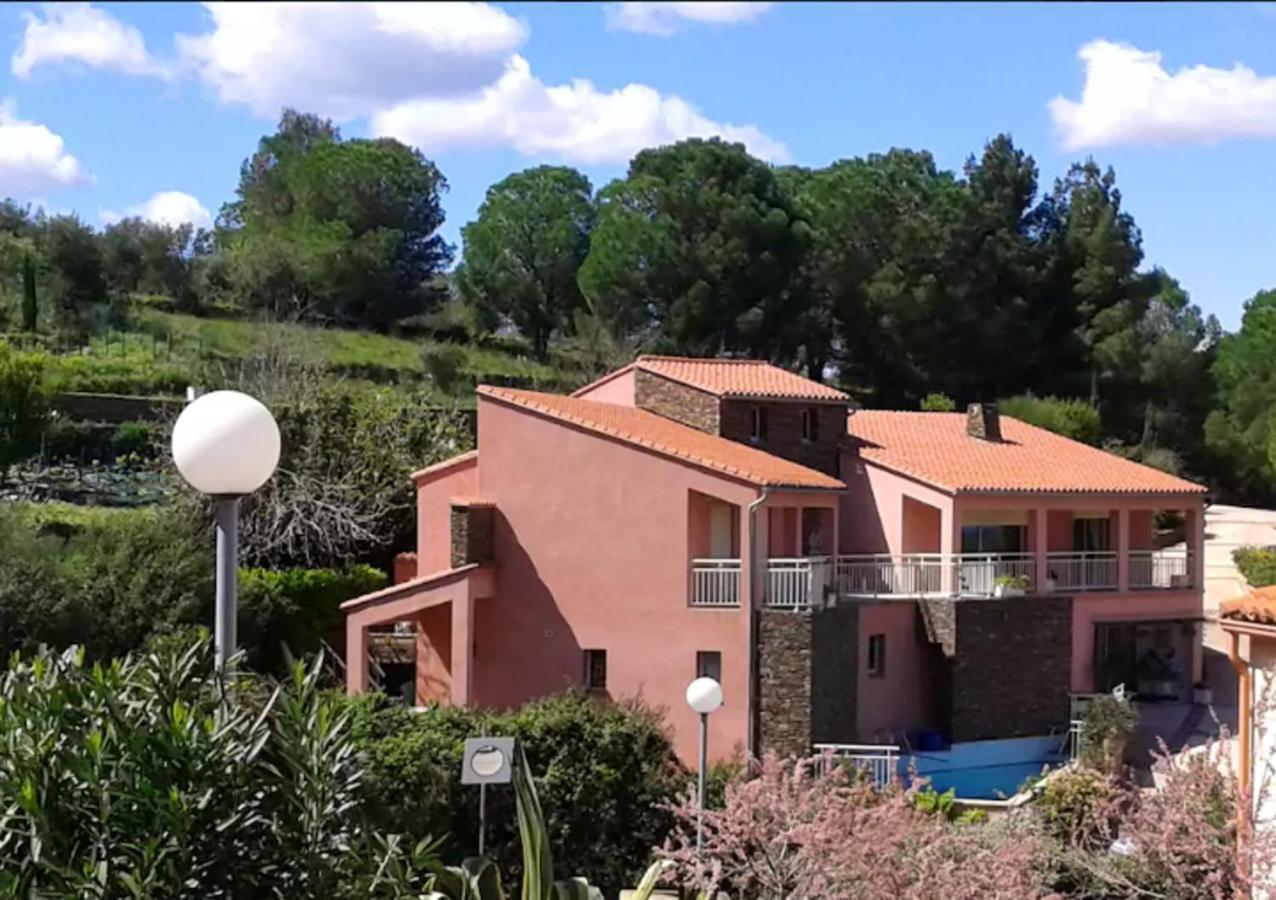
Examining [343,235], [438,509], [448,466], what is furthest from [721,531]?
[343,235]

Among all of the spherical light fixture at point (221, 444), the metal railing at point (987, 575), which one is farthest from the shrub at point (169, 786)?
the metal railing at point (987, 575)

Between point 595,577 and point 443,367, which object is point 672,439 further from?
point 443,367

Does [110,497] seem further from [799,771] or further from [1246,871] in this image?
[1246,871]

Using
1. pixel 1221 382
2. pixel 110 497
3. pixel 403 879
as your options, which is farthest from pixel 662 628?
pixel 1221 382

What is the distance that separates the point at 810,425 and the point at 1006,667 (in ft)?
17.2

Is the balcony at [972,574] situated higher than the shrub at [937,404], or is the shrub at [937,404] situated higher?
the shrub at [937,404]

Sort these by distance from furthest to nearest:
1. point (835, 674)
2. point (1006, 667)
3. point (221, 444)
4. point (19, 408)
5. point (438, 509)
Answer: point (19, 408), point (438, 509), point (1006, 667), point (835, 674), point (221, 444)

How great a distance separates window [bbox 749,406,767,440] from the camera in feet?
87.6

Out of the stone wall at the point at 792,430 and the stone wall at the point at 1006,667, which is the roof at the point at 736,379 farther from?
the stone wall at the point at 1006,667

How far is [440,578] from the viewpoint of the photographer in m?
23.2

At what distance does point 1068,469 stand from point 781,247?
16799 mm

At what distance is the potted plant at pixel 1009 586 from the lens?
25.1 metres

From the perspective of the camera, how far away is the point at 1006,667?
24938 millimetres

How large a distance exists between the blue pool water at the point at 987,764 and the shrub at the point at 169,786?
1659 centimetres
